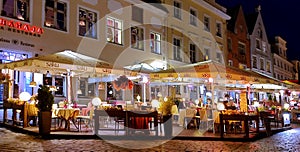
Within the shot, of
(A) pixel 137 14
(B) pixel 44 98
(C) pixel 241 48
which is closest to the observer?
(B) pixel 44 98

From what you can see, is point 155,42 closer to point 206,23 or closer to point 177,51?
point 177,51

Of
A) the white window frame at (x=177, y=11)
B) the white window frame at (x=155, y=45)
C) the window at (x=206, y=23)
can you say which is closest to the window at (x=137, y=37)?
the white window frame at (x=155, y=45)

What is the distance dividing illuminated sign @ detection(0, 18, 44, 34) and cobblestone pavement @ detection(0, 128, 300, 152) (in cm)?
568

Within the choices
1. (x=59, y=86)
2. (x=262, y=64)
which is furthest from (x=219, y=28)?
(x=59, y=86)

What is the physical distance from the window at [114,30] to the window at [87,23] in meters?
1.05

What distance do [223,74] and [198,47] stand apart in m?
15.6

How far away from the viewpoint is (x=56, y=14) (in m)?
16.4

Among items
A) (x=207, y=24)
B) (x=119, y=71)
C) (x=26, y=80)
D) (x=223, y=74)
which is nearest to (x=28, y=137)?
(x=119, y=71)

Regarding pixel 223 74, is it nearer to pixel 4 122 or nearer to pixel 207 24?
pixel 4 122

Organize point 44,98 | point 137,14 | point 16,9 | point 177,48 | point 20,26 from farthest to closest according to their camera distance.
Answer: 1. point 177,48
2. point 137,14
3. point 16,9
4. point 20,26
5. point 44,98

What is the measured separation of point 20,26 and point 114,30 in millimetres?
6480

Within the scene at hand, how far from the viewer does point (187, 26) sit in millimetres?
26578

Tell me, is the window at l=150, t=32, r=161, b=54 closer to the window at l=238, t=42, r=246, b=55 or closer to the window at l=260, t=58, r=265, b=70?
the window at l=238, t=42, r=246, b=55

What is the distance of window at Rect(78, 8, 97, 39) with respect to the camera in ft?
58.3
